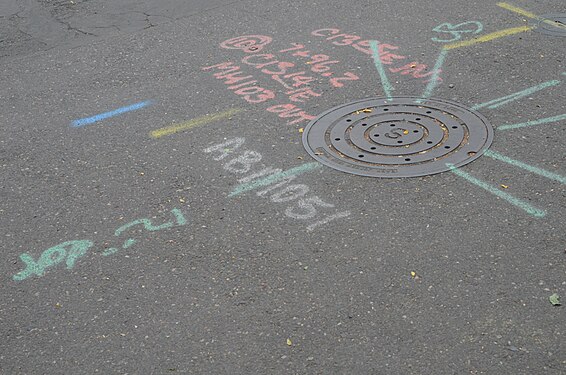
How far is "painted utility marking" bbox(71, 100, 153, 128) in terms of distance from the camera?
228 inches

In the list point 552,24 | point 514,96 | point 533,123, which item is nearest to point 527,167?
point 533,123

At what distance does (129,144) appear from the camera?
544 cm

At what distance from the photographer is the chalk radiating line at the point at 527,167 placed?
4.65m

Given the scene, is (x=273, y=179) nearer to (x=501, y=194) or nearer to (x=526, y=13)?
(x=501, y=194)

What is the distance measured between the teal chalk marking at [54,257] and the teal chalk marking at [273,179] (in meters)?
0.95

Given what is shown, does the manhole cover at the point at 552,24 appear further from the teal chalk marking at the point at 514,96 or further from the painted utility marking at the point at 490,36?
the teal chalk marking at the point at 514,96

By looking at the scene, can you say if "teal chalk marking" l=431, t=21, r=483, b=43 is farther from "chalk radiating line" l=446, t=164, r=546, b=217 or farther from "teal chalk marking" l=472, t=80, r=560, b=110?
"chalk radiating line" l=446, t=164, r=546, b=217

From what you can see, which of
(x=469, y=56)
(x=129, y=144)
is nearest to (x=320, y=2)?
(x=469, y=56)

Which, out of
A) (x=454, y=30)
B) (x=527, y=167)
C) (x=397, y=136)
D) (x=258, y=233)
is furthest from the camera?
(x=454, y=30)

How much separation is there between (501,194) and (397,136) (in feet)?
3.14

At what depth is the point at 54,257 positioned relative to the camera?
4.30 m

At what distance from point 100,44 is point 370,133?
126 inches

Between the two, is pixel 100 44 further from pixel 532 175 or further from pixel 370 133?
pixel 532 175

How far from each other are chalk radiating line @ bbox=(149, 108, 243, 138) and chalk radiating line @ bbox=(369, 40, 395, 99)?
45.1 inches
